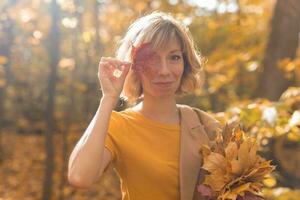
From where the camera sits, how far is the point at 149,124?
7.63 feet

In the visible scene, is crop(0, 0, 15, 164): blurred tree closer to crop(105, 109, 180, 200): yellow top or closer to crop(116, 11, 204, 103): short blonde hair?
crop(116, 11, 204, 103): short blonde hair

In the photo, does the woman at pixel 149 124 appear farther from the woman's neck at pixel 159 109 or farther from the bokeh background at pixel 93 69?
the bokeh background at pixel 93 69

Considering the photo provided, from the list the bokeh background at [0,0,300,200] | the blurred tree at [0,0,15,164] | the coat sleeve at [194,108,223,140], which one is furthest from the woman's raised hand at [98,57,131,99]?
the blurred tree at [0,0,15,164]

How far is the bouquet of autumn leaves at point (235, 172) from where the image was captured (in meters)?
1.89

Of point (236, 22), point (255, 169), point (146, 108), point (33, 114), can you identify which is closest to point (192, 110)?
point (146, 108)

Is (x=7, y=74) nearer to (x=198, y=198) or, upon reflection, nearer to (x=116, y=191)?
(x=116, y=191)

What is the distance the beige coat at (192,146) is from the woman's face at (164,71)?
0.19m

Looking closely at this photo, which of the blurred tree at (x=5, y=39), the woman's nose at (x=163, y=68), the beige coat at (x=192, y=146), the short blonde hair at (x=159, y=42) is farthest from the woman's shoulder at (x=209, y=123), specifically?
the blurred tree at (x=5, y=39)

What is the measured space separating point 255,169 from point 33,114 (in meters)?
11.1

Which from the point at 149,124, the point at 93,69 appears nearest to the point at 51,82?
the point at 93,69

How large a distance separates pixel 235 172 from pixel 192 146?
0.40 m

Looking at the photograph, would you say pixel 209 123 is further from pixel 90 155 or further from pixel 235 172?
pixel 90 155

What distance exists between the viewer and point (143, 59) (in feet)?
7.48

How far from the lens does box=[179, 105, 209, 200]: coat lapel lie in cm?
220
